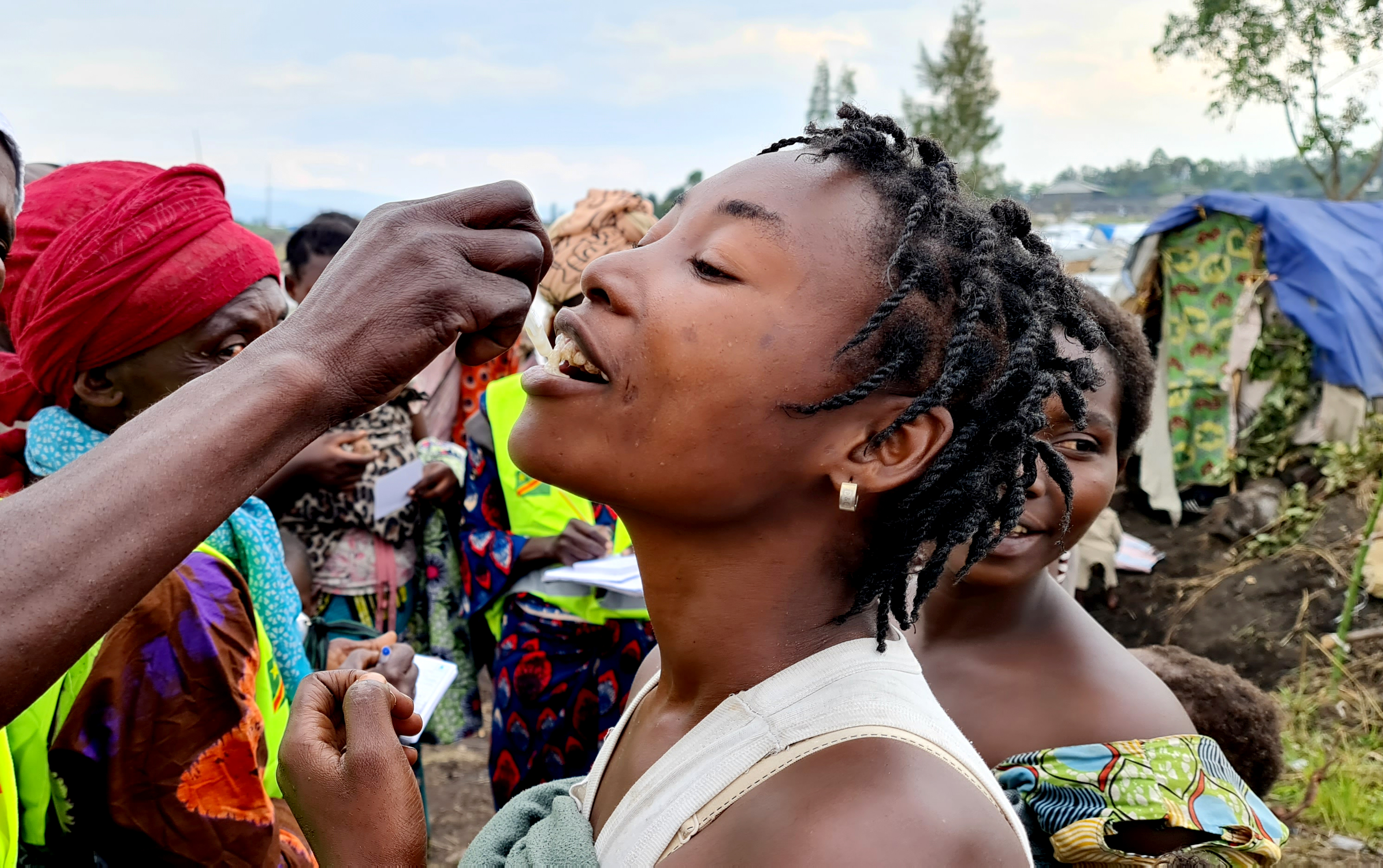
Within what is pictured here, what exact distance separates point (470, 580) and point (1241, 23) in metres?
17.7

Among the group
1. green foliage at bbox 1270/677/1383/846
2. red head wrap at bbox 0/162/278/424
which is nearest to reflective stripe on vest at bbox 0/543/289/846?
red head wrap at bbox 0/162/278/424

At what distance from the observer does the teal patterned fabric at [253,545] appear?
221 centimetres

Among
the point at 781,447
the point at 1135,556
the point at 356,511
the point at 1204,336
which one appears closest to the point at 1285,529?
the point at 1135,556

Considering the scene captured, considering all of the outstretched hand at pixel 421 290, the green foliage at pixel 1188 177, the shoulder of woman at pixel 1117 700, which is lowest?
the green foliage at pixel 1188 177

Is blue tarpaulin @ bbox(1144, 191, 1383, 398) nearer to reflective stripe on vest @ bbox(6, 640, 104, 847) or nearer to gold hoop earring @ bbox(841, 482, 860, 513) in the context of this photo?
gold hoop earring @ bbox(841, 482, 860, 513)

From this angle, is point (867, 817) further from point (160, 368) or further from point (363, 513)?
point (363, 513)

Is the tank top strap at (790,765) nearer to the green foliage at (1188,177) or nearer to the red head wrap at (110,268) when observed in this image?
the red head wrap at (110,268)

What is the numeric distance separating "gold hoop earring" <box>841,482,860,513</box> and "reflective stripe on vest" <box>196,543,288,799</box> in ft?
4.15

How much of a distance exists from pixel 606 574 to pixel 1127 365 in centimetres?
193

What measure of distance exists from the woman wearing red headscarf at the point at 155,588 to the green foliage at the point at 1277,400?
30.5ft

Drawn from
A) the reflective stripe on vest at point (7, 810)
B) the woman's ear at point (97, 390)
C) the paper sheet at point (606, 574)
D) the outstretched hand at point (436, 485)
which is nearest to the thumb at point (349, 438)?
the outstretched hand at point (436, 485)

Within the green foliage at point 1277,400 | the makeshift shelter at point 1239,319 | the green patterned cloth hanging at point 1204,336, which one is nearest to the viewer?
the makeshift shelter at point 1239,319

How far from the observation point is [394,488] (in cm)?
396

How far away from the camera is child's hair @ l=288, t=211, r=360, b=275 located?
489 cm
